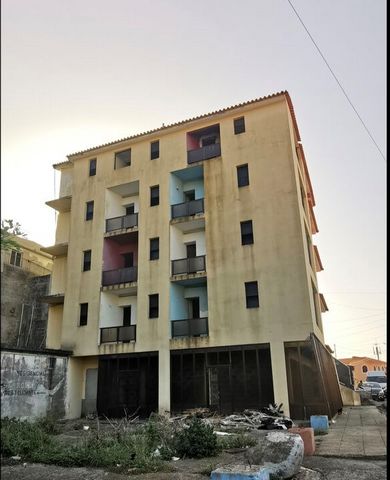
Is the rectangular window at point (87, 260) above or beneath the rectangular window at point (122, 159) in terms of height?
beneath

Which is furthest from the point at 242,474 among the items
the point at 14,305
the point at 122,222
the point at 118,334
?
the point at 122,222

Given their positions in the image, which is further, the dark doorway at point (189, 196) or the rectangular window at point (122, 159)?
the rectangular window at point (122, 159)

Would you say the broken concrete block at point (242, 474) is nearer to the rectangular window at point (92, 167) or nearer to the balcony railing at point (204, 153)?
the balcony railing at point (204, 153)

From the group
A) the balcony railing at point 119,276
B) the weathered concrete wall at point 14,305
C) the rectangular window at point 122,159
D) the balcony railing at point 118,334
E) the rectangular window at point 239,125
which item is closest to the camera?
the weathered concrete wall at point 14,305

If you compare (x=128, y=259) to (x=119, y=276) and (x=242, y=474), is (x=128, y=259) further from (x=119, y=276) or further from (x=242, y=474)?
(x=242, y=474)

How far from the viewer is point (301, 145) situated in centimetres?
2736

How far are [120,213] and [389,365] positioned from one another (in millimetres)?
26349

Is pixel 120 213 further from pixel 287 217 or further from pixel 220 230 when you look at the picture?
pixel 287 217

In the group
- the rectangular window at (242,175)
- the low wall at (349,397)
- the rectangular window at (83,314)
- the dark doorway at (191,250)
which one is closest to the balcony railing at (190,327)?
the dark doorway at (191,250)

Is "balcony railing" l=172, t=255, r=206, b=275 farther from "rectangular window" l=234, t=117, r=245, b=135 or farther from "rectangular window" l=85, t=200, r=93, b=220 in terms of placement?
"rectangular window" l=234, t=117, r=245, b=135

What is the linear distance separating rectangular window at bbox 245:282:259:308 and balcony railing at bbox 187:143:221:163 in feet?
27.9

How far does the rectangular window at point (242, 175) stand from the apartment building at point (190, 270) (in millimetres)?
63

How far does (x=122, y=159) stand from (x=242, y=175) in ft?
31.4

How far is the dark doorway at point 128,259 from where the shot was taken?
90.1 feet
